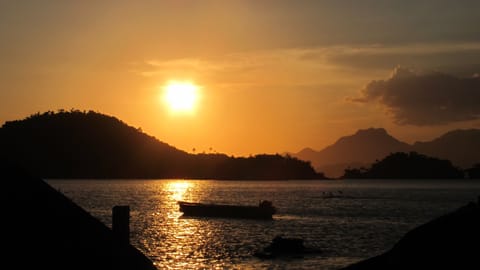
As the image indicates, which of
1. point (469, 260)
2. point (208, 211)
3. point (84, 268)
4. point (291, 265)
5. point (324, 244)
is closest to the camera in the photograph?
point (469, 260)

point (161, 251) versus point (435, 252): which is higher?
point (435, 252)

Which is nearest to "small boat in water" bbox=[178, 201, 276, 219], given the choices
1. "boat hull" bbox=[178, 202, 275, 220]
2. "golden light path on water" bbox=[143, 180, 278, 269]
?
"boat hull" bbox=[178, 202, 275, 220]

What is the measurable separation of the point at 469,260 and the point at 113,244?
731 centimetres

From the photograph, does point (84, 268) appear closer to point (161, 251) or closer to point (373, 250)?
point (161, 251)

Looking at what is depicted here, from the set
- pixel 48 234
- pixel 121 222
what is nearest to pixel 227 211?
pixel 121 222

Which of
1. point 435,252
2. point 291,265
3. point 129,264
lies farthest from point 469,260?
point 291,265

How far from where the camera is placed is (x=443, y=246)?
12.0m

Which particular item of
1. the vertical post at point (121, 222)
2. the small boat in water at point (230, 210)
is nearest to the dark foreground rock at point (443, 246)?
the vertical post at point (121, 222)

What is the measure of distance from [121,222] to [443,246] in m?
7.00

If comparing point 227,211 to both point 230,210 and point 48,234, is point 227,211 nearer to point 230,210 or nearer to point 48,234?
point 230,210

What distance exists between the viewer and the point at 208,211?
125938 millimetres

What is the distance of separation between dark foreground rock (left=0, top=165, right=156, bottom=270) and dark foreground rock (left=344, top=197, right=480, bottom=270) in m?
5.66

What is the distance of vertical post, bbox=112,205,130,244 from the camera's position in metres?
14.6

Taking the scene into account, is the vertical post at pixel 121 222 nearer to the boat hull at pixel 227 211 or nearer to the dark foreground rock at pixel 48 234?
the dark foreground rock at pixel 48 234
